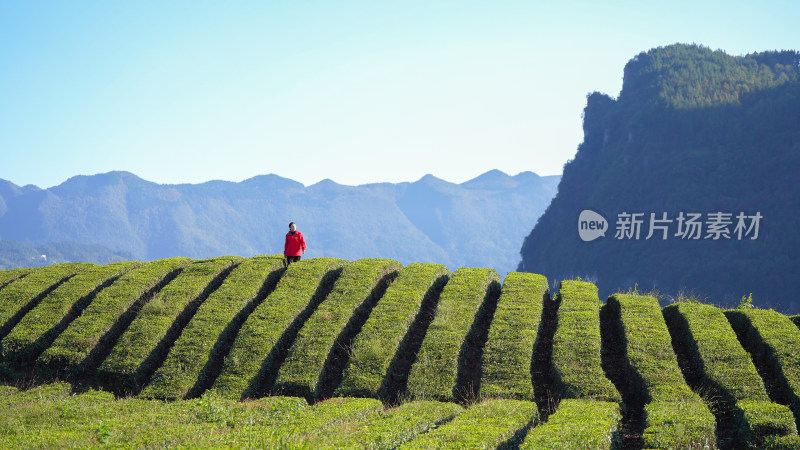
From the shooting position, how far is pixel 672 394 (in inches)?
494

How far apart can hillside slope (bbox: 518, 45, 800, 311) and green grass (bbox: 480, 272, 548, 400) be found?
309ft

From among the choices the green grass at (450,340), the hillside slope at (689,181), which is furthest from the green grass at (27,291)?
the hillside slope at (689,181)

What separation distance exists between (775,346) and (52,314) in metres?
19.2

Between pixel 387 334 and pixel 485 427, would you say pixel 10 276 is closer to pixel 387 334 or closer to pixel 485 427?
pixel 387 334

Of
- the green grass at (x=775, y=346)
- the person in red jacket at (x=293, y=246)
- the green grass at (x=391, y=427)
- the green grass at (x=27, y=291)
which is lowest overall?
the green grass at (x=391, y=427)

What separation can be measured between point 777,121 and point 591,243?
166 ft

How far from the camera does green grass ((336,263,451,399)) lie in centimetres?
1382

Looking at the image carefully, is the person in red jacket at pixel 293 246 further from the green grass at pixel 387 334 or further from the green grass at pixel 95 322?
the green grass at pixel 95 322

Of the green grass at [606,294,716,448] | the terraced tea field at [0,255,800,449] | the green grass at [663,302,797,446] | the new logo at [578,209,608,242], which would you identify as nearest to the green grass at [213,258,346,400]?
the terraced tea field at [0,255,800,449]

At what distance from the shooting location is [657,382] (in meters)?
13.1

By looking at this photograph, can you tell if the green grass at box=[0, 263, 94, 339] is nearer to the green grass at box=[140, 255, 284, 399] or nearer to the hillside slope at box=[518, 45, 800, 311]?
the green grass at box=[140, 255, 284, 399]

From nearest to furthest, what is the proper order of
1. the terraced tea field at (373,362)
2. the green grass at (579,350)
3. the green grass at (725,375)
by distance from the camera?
the terraced tea field at (373,362) → the green grass at (725,375) → the green grass at (579,350)

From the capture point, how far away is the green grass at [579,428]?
30.1ft

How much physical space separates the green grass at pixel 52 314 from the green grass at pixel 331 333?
6.96 metres
